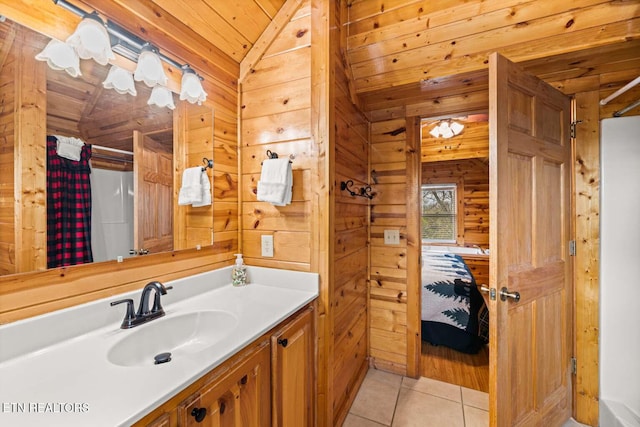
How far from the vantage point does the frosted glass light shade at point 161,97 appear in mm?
1229

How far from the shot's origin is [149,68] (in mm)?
1149

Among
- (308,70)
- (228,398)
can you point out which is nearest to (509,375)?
(228,398)

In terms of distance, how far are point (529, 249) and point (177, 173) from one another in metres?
1.93

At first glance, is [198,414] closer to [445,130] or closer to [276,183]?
[276,183]

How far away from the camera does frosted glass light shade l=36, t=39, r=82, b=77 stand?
88 cm

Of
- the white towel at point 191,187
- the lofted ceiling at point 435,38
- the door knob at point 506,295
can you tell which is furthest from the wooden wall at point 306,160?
the door knob at point 506,295

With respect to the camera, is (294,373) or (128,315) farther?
(294,373)

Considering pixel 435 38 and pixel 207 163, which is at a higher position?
pixel 435 38

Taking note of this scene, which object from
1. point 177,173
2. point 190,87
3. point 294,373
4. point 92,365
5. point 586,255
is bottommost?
point 294,373

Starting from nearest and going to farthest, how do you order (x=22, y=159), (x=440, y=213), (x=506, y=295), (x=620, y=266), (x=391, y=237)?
(x=22, y=159) → (x=506, y=295) → (x=620, y=266) → (x=391, y=237) → (x=440, y=213)

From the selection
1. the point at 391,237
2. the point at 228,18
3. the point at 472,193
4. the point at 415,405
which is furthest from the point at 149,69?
the point at 472,193

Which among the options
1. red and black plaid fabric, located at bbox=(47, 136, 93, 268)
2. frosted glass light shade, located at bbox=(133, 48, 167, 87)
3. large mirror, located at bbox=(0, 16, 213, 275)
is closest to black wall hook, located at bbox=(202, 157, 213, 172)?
large mirror, located at bbox=(0, 16, 213, 275)

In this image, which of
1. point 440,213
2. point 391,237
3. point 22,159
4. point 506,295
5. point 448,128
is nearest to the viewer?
point 22,159

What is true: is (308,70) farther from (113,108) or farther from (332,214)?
(113,108)
